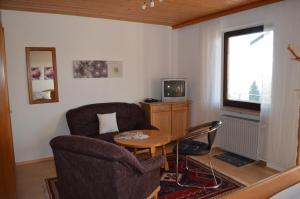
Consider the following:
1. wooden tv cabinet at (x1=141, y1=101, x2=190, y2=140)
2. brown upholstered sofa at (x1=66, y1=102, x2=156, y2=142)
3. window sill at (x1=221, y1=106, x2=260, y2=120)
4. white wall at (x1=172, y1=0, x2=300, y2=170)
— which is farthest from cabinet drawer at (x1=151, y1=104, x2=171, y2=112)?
white wall at (x1=172, y1=0, x2=300, y2=170)

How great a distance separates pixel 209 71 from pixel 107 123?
209 centimetres

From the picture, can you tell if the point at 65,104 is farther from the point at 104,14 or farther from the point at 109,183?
the point at 109,183

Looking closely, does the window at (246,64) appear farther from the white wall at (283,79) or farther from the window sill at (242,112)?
the white wall at (283,79)

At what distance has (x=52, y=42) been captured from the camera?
13.2 feet

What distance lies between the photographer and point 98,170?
201 centimetres

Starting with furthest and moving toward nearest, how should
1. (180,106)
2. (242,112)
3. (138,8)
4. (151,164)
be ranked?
(180,106) → (242,112) → (138,8) → (151,164)

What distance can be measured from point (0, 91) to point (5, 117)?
30 centimetres

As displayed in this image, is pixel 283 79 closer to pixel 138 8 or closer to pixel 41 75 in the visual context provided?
pixel 138 8

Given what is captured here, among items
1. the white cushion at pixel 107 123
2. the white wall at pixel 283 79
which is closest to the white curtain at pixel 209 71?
the white wall at pixel 283 79

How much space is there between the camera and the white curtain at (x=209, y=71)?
434cm

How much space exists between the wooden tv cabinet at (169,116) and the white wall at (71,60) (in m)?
0.52

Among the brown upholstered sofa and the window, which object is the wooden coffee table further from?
the window

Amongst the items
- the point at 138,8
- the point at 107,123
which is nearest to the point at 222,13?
the point at 138,8

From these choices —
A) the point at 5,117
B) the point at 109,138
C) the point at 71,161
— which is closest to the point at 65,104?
the point at 109,138
